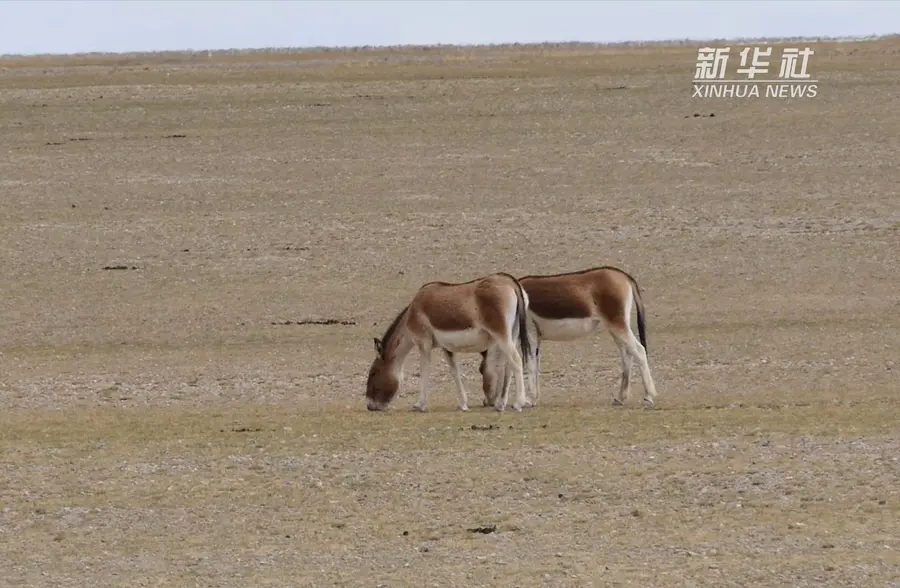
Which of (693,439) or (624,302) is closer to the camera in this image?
(693,439)

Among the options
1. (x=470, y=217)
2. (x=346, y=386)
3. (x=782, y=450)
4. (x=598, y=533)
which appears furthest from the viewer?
(x=470, y=217)

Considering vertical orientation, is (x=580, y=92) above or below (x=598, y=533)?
above

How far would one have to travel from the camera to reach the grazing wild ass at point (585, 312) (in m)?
16.0

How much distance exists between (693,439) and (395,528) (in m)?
3.23

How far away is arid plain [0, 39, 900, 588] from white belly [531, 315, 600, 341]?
0.78m

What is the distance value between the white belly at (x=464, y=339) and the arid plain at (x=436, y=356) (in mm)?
664

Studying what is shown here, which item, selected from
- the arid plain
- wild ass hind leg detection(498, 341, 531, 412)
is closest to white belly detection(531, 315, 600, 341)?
wild ass hind leg detection(498, 341, 531, 412)

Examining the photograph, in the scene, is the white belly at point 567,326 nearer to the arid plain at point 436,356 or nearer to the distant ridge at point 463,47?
the arid plain at point 436,356

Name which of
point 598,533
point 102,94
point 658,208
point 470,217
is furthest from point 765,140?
point 598,533

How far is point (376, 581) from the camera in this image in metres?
9.89

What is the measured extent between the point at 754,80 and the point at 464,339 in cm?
2701

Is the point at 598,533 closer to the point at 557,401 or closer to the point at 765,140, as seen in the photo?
the point at 557,401

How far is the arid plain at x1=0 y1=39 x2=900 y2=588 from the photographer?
10.8 meters

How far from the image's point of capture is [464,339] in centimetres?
1566
